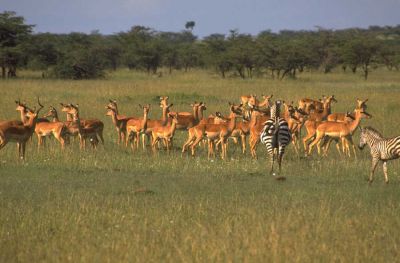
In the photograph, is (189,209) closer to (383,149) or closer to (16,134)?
(383,149)

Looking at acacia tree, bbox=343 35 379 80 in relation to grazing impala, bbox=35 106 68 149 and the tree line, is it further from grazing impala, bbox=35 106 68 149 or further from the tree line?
grazing impala, bbox=35 106 68 149

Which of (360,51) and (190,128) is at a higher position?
(360,51)

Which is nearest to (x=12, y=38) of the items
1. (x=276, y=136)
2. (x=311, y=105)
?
(x=311, y=105)

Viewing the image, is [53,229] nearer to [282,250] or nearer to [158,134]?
[282,250]

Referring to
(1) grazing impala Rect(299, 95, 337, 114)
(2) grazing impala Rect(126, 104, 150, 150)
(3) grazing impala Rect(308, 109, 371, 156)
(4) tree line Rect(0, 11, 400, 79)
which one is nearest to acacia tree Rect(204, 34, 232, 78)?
(4) tree line Rect(0, 11, 400, 79)

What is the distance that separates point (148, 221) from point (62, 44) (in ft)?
170

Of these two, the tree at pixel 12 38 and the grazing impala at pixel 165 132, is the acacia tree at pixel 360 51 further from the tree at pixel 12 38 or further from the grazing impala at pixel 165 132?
the grazing impala at pixel 165 132

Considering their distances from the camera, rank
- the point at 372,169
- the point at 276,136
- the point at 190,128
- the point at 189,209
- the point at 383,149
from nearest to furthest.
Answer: the point at 189,209, the point at 372,169, the point at 383,149, the point at 276,136, the point at 190,128

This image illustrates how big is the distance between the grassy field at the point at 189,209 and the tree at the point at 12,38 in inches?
1067

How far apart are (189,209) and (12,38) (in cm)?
3882

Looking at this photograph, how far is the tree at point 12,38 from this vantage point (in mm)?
41469

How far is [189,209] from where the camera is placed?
28.8 ft

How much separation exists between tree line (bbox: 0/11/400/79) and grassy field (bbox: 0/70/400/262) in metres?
28.3

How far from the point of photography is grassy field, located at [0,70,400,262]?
6730mm
